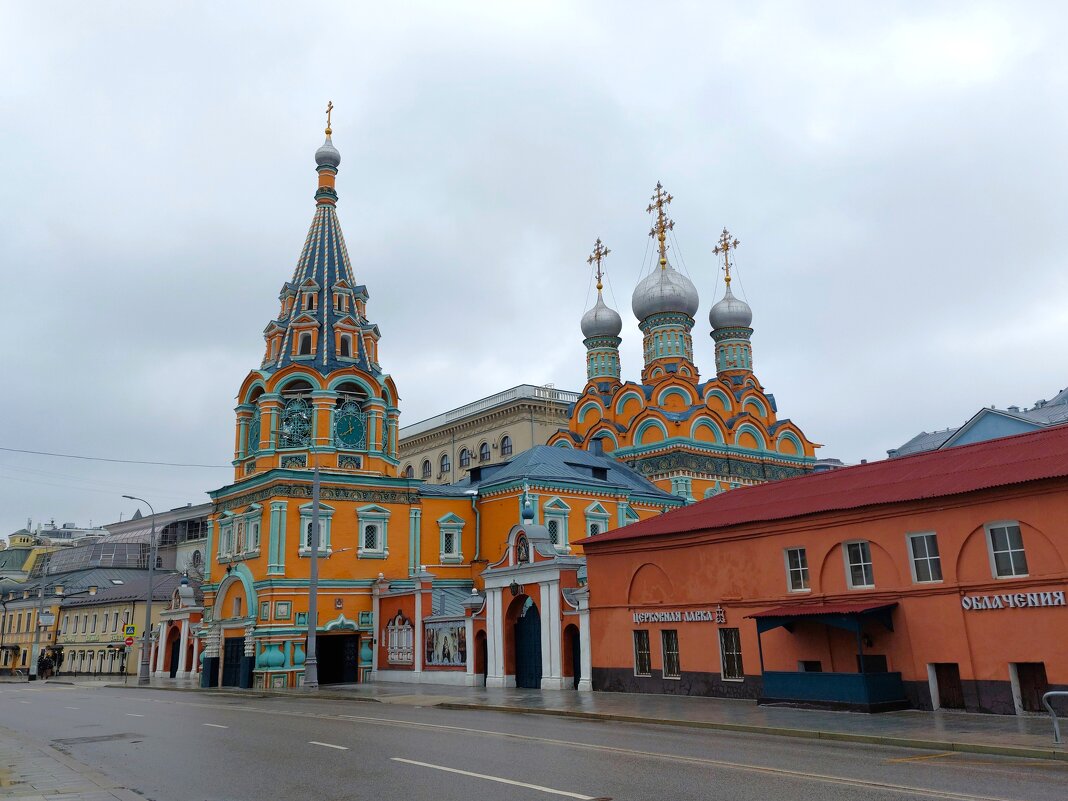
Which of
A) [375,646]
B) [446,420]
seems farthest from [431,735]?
[446,420]

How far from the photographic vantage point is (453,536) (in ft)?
133

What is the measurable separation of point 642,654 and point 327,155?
29361 mm

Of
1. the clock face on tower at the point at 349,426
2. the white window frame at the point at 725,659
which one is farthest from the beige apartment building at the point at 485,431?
the white window frame at the point at 725,659

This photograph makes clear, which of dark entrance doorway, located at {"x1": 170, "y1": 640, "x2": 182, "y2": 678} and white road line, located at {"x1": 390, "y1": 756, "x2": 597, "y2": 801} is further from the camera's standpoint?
dark entrance doorway, located at {"x1": 170, "y1": 640, "x2": 182, "y2": 678}

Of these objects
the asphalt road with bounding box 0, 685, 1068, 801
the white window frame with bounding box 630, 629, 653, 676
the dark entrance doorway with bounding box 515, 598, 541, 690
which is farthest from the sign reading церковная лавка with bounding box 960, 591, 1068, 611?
the dark entrance doorway with bounding box 515, 598, 541, 690

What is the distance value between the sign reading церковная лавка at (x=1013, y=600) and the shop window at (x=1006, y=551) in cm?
45

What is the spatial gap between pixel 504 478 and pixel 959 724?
1028 inches

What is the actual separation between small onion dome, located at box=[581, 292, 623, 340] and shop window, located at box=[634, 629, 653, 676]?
32.6 m

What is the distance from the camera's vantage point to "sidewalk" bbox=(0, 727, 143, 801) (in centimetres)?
1028

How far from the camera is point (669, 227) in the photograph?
52.2 m

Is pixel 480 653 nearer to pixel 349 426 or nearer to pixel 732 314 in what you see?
pixel 349 426

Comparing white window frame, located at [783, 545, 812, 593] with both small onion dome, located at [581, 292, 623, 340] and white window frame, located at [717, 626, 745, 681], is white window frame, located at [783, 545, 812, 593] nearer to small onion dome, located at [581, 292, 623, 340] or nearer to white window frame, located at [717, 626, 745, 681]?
white window frame, located at [717, 626, 745, 681]

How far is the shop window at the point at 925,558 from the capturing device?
62.3 feet

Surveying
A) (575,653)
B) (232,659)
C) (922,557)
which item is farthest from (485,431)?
(922,557)
